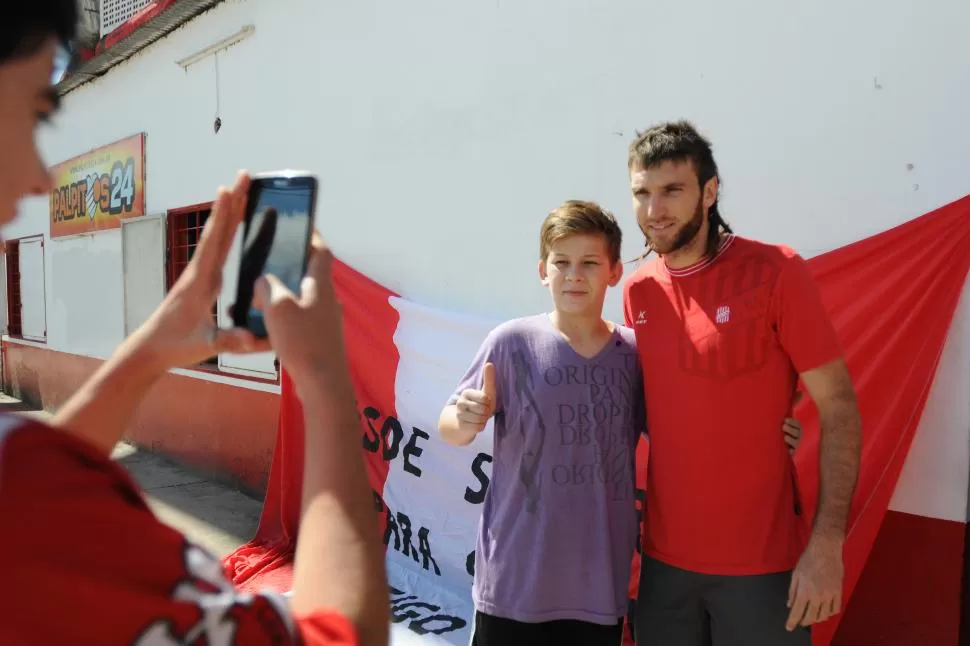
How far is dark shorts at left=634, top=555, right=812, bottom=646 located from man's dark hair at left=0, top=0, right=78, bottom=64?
1771 millimetres

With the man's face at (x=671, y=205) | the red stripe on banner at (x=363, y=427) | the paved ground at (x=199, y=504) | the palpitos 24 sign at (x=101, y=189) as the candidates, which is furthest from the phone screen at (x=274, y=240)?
the palpitos 24 sign at (x=101, y=189)

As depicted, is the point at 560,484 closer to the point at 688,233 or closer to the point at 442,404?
the point at 688,233

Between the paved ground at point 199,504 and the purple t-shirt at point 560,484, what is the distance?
3.24 meters

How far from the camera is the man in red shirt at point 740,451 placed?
1718mm

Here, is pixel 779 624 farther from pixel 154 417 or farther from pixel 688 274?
pixel 154 417

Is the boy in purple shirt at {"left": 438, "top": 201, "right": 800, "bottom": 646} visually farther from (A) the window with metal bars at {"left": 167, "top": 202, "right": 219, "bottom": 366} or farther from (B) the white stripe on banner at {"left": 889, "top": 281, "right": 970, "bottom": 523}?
(A) the window with metal bars at {"left": 167, "top": 202, "right": 219, "bottom": 366}

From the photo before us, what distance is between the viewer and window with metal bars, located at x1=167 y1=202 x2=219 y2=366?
6699 millimetres

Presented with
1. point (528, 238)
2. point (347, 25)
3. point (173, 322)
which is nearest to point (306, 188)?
point (173, 322)

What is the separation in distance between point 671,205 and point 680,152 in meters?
0.15

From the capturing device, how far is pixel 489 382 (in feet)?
6.38

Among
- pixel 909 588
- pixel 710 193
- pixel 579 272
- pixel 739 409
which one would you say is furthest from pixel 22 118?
pixel 909 588

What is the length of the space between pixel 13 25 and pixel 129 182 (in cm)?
799

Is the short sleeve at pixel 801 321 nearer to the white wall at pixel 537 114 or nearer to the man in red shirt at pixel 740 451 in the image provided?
the man in red shirt at pixel 740 451

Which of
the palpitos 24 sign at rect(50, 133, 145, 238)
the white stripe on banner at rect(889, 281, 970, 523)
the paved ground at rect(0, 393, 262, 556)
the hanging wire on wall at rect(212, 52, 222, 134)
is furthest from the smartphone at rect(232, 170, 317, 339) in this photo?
the palpitos 24 sign at rect(50, 133, 145, 238)
